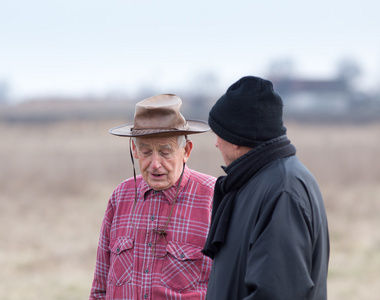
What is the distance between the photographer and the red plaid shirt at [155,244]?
2.12 meters

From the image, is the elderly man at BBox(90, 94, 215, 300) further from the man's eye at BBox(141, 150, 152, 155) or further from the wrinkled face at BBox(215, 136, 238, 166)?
the wrinkled face at BBox(215, 136, 238, 166)

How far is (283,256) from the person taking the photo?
1524 mm

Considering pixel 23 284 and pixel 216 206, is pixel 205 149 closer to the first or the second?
pixel 23 284

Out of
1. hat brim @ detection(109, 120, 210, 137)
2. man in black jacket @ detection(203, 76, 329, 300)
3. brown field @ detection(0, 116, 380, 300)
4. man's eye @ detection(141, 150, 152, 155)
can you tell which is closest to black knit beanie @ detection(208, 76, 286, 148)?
man in black jacket @ detection(203, 76, 329, 300)

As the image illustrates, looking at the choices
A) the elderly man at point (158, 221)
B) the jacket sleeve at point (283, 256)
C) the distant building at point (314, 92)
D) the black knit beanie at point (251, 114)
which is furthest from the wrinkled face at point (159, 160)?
the distant building at point (314, 92)

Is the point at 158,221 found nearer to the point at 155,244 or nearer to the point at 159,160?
the point at 155,244

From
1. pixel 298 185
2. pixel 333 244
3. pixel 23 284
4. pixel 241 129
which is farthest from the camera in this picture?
pixel 333 244

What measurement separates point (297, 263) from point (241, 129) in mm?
495

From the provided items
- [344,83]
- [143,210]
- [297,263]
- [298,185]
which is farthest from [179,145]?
[344,83]

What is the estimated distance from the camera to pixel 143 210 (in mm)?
2271

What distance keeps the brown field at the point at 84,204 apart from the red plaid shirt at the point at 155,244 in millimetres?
3559

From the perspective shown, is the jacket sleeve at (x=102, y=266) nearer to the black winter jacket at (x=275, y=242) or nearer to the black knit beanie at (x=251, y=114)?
the black winter jacket at (x=275, y=242)

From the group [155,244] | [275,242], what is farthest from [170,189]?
[275,242]

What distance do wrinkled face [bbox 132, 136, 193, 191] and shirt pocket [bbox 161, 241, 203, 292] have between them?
0.28 metres
